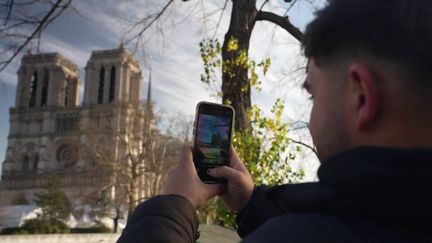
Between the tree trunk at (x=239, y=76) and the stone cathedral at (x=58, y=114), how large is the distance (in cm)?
5149

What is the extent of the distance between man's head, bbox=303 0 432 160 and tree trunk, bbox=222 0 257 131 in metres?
4.49

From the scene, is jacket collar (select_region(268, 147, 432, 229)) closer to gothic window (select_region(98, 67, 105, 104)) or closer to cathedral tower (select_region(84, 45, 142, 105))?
cathedral tower (select_region(84, 45, 142, 105))

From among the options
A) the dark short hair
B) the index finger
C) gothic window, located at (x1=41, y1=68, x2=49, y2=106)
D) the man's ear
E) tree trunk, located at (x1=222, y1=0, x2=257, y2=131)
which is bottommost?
the index finger

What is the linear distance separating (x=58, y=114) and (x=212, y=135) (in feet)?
228

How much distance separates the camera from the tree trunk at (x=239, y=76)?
548 cm

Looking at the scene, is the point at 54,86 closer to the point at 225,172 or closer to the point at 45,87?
the point at 45,87

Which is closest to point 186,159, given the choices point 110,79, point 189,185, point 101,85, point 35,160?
point 189,185

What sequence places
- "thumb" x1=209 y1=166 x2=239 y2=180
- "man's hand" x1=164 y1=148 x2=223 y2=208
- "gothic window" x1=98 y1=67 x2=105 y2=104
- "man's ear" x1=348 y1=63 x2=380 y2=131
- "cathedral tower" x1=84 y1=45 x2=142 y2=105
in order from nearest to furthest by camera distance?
"man's ear" x1=348 y1=63 x2=380 y2=131 → "man's hand" x1=164 y1=148 x2=223 y2=208 → "thumb" x1=209 y1=166 x2=239 y2=180 → "cathedral tower" x1=84 y1=45 x2=142 y2=105 → "gothic window" x1=98 y1=67 x2=105 y2=104

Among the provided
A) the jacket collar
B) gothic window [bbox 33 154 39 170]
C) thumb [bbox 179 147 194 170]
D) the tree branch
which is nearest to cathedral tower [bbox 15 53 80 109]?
gothic window [bbox 33 154 39 170]

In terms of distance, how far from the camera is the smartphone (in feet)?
4.37

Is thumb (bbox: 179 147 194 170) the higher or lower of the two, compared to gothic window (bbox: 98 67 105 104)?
lower

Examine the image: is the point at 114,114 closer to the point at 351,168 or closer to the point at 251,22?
the point at 251,22

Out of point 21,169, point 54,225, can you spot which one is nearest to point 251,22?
point 54,225

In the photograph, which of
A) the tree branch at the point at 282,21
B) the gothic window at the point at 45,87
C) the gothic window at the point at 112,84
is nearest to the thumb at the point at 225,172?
the tree branch at the point at 282,21
